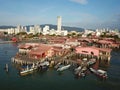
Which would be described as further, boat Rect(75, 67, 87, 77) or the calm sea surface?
boat Rect(75, 67, 87, 77)

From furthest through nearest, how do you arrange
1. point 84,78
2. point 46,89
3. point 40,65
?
1. point 40,65
2. point 84,78
3. point 46,89

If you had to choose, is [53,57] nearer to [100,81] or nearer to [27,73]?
[27,73]

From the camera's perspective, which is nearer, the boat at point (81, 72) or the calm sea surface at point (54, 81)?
the calm sea surface at point (54, 81)

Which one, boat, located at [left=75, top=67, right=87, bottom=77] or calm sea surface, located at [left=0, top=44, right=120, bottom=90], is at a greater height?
boat, located at [left=75, top=67, right=87, bottom=77]

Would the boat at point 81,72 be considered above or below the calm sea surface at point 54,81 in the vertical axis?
above

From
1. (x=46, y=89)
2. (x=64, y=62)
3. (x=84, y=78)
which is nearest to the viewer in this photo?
(x=46, y=89)

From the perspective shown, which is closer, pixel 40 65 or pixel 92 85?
pixel 92 85

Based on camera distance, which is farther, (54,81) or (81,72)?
(81,72)

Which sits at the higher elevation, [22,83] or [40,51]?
[40,51]

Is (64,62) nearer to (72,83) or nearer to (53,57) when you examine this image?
(53,57)

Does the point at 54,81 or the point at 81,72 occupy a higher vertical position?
the point at 81,72

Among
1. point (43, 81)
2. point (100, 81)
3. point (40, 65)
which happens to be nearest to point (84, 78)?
point (100, 81)
